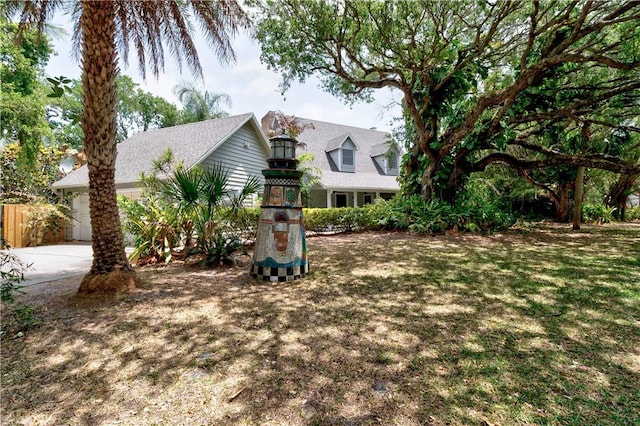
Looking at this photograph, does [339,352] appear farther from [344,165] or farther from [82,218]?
[344,165]

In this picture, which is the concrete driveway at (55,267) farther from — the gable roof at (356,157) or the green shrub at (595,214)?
the green shrub at (595,214)

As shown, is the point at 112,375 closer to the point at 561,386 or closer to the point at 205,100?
the point at 561,386

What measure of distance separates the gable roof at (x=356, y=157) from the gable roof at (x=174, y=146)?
4.79 meters

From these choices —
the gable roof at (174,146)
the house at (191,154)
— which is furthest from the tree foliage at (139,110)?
the house at (191,154)

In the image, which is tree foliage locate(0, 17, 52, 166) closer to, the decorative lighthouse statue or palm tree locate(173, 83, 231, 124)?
the decorative lighthouse statue

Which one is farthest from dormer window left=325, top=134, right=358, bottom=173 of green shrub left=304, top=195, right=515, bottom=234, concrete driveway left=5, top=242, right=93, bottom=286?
concrete driveway left=5, top=242, right=93, bottom=286

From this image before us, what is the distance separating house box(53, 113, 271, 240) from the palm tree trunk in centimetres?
703

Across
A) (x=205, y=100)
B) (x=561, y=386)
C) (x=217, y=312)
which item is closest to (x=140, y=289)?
(x=217, y=312)

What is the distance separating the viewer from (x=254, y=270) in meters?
4.93

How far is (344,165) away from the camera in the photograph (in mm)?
19391

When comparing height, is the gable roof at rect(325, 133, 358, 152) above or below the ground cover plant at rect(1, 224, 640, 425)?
above

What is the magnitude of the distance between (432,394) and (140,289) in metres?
4.05

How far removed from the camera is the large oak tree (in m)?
7.41

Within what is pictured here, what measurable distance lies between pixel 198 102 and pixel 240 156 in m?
13.0
